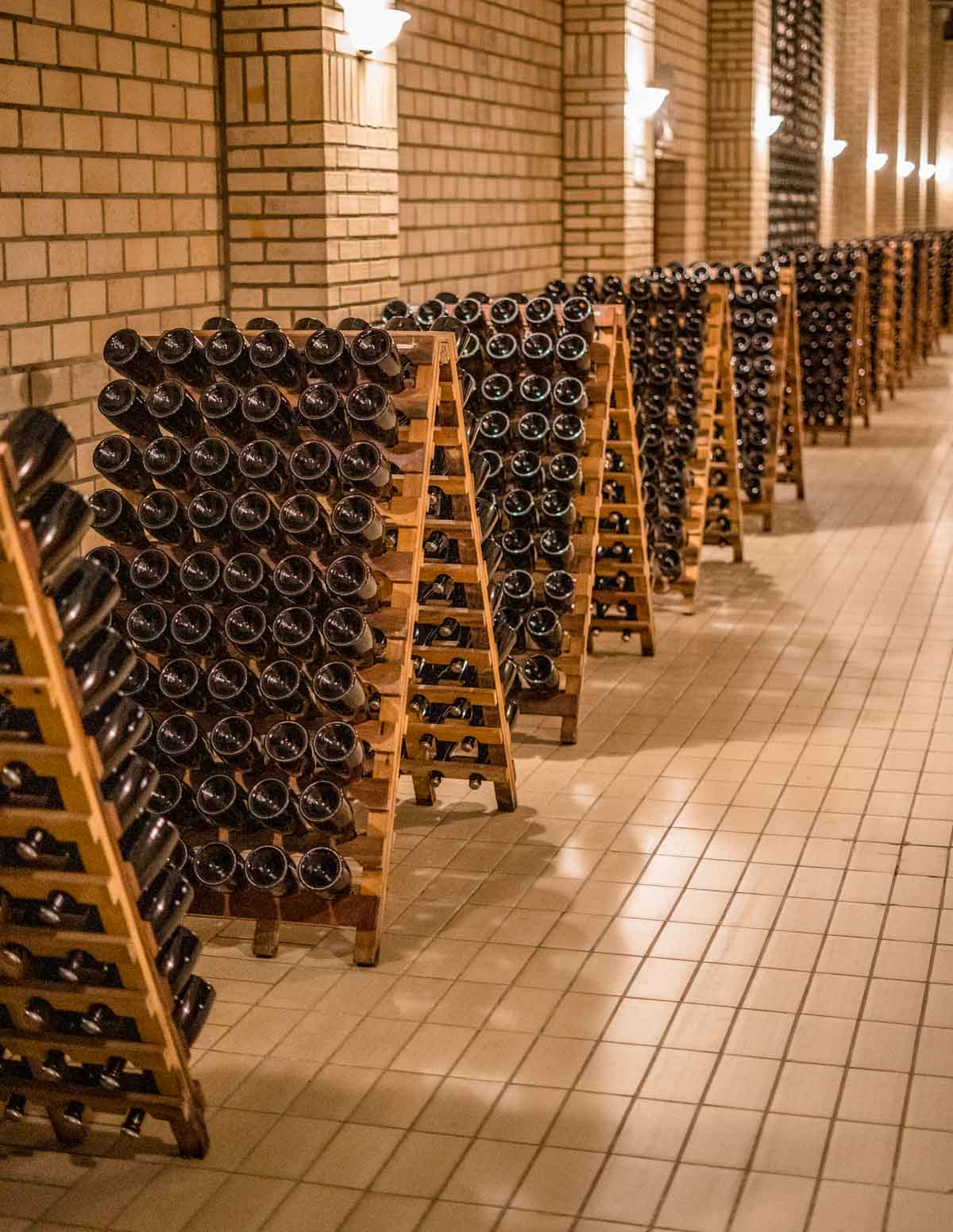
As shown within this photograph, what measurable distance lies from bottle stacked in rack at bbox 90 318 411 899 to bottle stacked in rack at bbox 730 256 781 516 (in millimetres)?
5142

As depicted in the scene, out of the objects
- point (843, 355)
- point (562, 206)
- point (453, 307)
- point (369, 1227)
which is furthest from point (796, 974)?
point (843, 355)

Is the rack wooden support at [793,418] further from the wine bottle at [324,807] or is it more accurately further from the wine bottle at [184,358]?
the wine bottle at [324,807]

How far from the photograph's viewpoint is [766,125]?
16.4m

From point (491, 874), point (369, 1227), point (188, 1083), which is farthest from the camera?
point (491, 874)

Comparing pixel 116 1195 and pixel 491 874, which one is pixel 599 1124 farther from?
pixel 491 874

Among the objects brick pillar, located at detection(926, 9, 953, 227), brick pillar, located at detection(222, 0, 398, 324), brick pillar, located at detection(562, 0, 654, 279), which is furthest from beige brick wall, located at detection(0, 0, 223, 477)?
brick pillar, located at detection(926, 9, 953, 227)

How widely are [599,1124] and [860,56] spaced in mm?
24184

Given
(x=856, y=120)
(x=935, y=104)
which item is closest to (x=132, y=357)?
(x=856, y=120)

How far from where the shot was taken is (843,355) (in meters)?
12.8

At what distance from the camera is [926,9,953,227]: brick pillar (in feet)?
108

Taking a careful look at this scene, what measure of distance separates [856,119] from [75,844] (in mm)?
24578

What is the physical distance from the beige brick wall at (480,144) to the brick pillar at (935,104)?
23.9m

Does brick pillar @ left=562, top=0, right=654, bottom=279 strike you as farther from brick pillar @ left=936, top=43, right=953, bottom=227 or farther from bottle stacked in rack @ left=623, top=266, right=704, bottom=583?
brick pillar @ left=936, top=43, right=953, bottom=227

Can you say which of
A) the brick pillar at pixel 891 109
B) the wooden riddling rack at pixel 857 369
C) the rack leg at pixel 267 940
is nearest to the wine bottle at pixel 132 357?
the rack leg at pixel 267 940
